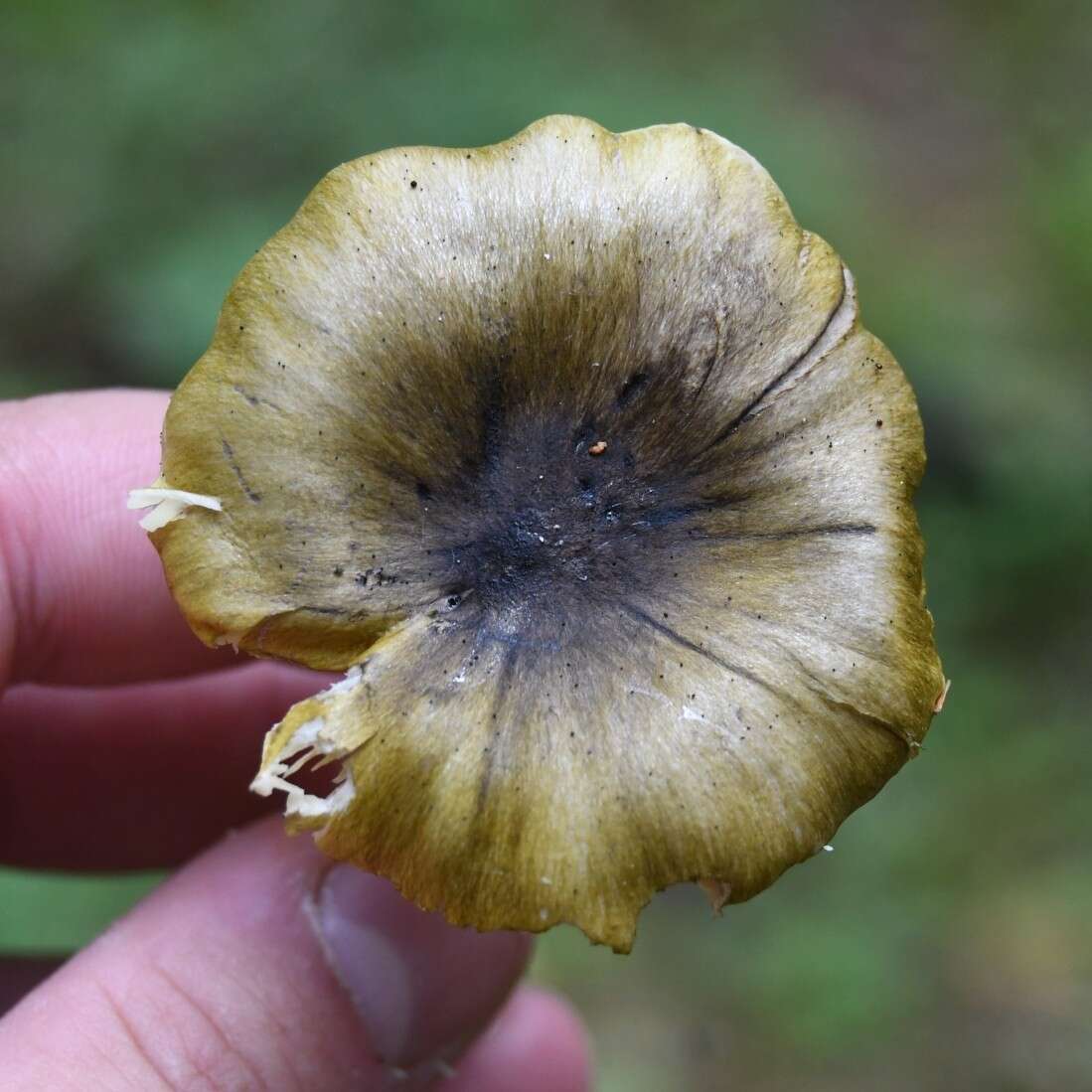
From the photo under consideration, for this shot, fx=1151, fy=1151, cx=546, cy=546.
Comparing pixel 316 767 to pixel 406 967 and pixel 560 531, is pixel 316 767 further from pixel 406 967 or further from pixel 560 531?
pixel 406 967

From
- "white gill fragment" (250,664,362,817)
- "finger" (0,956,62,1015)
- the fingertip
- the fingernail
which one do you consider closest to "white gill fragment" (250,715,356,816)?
"white gill fragment" (250,664,362,817)

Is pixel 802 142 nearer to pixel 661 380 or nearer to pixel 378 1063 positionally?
pixel 661 380

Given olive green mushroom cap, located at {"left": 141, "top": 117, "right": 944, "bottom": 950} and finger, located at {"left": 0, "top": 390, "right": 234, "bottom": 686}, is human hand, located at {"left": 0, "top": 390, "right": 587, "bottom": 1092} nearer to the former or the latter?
finger, located at {"left": 0, "top": 390, "right": 234, "bottom": 686}

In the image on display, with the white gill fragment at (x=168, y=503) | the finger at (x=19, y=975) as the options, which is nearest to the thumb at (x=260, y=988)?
the finger at (x=19, y=975)

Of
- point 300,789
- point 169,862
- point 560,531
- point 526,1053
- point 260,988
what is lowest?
point 526,1053

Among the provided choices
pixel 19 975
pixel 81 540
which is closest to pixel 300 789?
pixel 81 540

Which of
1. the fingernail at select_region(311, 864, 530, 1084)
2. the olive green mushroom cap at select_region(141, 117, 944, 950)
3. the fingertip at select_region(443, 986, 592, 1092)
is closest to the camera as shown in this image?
the olive green mushroom cap at select_region(141, 117, 944, 950)
